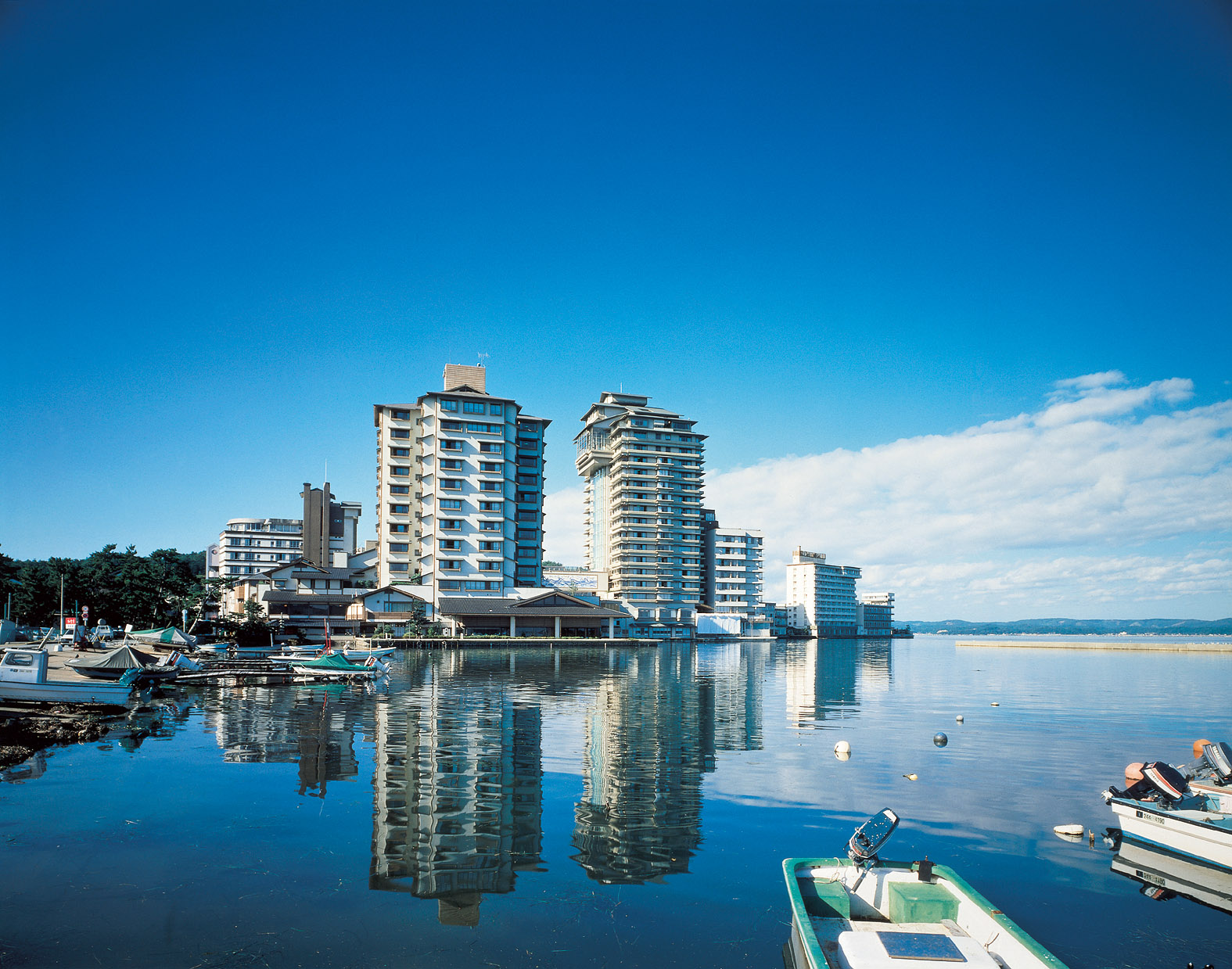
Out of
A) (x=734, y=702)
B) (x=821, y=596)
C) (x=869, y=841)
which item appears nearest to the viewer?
(x=869, y=841)

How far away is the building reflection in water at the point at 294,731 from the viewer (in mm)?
20641

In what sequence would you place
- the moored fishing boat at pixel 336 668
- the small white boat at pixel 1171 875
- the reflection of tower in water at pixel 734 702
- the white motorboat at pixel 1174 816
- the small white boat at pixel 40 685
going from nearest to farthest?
the small white boat at pixel 1171 875 → the white motorboat at pixel 1174 816 → the reflection of tower in water at pixel 734 702 → the small white boat at pixel 40 685 → the moored fishing boat at pixel 336 668

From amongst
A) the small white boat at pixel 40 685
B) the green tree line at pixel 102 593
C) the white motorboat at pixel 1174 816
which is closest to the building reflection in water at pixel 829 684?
the white motorboat at pixel 1174 816

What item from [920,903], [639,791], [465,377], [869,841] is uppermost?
[465,377]

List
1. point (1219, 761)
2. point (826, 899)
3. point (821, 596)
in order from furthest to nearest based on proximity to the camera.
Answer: point (821, 596) → point (1219, 761) → point (826, 899)

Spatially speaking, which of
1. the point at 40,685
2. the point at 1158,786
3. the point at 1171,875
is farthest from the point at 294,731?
the point at 1158,786

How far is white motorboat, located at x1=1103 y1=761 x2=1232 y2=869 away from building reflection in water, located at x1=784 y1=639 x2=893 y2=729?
15.3m

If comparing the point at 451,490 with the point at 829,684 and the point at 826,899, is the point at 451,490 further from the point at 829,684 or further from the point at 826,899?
the point at 826,899

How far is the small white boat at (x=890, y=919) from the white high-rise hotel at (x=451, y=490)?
9104cm

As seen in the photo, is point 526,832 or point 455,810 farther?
point 455,810

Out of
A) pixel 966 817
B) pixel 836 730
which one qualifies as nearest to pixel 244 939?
pixel 966 817

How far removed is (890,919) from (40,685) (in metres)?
33.6

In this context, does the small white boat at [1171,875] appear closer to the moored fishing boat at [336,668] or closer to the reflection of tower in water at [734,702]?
the reflection of tower in water at [734,702]

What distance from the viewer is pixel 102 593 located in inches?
2756
